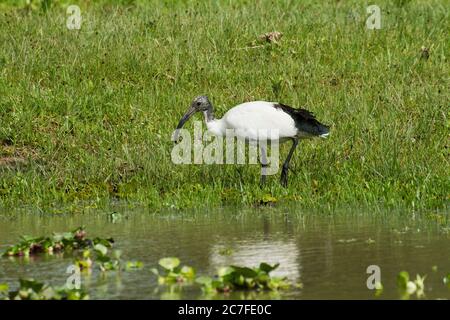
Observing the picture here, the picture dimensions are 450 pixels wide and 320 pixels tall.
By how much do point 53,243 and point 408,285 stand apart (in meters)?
2.72

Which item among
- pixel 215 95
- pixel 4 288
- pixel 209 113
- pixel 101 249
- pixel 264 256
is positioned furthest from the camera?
pixel 215 95

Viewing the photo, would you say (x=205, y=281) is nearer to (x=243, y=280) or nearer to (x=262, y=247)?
(x=243, y=280)

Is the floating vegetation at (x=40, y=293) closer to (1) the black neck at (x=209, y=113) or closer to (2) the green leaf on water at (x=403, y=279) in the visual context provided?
(2) the green leaf on water at (x=403, y=279)

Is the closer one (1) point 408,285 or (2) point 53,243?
(1) point 408,285

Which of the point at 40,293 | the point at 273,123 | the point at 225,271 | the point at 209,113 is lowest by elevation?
the point at 40,293

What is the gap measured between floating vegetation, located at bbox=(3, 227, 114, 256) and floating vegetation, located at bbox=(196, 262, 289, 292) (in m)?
1.50

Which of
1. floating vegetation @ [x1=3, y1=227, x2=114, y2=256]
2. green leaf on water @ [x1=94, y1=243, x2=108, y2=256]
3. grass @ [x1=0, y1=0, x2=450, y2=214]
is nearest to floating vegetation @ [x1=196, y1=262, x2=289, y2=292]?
green leaf on water @ [x1=94, y1=243, x2=108, y2=256]

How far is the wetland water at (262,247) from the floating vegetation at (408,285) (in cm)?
5

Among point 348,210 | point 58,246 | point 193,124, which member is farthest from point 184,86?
point 58,246

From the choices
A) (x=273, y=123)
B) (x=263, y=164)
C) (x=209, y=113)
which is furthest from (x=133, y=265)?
(x=209, y=113)

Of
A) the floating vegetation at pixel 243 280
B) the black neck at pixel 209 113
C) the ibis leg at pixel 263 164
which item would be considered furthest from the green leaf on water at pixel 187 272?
the black neck at pixel 209 113

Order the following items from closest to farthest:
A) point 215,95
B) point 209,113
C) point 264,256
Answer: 1. point 264,256
2. point 209,113
3. point 215,95

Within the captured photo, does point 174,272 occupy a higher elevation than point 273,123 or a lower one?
lower

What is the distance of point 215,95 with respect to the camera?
531 inches
